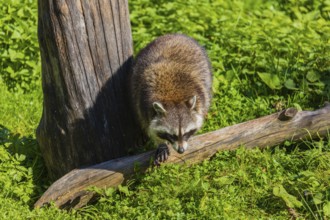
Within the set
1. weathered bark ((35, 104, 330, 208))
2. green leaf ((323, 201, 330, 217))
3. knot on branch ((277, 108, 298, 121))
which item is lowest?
green leaf ((323, 201, 330, 217))

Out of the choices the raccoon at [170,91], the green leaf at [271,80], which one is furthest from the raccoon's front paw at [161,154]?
the green leaf at [271,80]

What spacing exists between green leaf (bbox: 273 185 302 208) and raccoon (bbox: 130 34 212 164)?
88cm

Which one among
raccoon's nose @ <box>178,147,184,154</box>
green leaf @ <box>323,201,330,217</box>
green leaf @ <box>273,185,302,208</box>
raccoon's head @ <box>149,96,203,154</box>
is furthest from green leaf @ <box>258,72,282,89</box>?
green leaf @ <box>323,201,330,217</box>

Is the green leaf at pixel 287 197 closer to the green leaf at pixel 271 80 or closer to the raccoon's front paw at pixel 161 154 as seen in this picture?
the raccoon's front paw at pixel 161 154

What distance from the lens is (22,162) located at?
5.96 m

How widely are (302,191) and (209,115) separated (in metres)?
1.71

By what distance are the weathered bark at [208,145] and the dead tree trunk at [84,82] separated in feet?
1.08

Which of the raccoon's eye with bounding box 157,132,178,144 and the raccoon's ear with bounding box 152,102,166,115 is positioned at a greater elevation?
the raccoon's ear with bounding box 152,102,166,115

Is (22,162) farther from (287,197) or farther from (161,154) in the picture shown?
(287,197)

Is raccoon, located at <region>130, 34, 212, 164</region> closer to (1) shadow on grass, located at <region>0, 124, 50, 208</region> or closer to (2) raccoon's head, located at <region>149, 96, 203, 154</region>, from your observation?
(2) raccoon's head, located at <region>149, 96, 203, 154</region>

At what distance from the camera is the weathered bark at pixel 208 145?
17.7ft

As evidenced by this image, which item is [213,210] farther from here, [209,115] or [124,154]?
[209,115]

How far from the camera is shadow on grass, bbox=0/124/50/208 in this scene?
18.7ft

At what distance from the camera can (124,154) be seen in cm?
589
